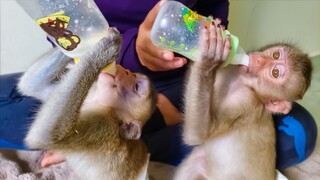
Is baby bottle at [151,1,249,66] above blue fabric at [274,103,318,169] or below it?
above

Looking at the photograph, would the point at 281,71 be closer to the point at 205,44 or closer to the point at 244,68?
the point at 244,68

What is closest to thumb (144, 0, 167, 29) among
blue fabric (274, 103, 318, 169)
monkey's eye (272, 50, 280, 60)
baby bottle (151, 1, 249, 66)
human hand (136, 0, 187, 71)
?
human hand (136, 0, 187, 71)

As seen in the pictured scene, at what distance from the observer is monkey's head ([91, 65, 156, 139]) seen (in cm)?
123

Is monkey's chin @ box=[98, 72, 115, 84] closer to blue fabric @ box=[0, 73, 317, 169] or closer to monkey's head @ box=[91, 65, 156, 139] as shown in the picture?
monkey's head @ box=[91, 65, 156, 139]

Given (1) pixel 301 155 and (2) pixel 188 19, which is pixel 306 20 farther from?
(2) pixel 188 19

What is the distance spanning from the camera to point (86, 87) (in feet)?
3.57

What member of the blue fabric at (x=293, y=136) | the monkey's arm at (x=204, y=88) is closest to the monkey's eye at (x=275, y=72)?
the monkey's arm at (x=204, y=88)

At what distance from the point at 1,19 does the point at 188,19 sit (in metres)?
1.11

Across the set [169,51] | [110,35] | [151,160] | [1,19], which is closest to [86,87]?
[110,35]

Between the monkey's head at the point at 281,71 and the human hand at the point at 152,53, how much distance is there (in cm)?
20

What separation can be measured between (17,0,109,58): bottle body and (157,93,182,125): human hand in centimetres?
54

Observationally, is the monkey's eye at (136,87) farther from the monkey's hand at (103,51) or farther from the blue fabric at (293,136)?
the blue fabric at (293,136)

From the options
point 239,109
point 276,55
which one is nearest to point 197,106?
point 239,109

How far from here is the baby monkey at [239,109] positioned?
125 cm
